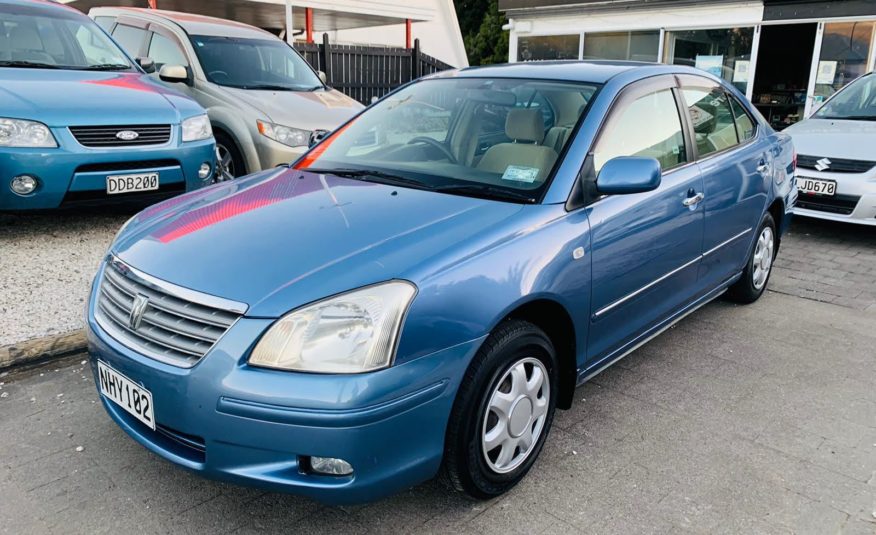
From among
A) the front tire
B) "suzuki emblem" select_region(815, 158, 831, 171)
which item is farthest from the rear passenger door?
"suzuki emblem" select_region(815, 158, 831, 171)

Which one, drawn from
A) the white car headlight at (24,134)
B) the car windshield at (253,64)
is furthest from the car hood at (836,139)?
the white car headlight at (24,134)

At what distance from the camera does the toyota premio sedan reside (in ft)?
7.00

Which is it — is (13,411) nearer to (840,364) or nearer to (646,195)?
(646,195)

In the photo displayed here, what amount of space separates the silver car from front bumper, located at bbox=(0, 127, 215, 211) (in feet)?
3.50

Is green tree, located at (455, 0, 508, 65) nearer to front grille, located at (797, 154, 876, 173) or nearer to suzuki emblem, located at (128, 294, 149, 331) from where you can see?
front grille, located at (797, 154, 876, 173)

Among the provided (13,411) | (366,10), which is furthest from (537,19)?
(13,411)

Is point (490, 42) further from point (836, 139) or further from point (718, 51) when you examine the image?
point (836, 139)

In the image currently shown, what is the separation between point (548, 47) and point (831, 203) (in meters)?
10.5

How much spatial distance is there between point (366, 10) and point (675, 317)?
13587 millimetres

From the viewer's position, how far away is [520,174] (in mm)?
3004

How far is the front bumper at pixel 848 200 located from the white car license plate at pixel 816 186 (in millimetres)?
34

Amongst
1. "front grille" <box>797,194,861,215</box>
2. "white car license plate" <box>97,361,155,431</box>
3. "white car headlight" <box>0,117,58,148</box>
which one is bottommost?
"front grille" <box>797,194,861,215</box>

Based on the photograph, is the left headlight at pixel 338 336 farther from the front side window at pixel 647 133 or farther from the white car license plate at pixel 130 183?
the white car license plate at pixel 130 183

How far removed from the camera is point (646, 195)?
3291 millimetres
